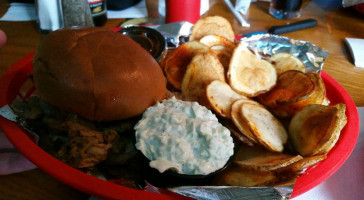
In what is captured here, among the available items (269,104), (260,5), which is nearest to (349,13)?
(260,5)

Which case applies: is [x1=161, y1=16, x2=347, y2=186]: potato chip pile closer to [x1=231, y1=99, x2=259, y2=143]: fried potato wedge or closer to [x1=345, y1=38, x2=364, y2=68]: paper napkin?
[x1=231, y1=99, x2=259, y2=143]: fried potato wedge

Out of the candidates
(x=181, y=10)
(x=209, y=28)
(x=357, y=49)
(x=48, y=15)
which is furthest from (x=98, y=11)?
(x=357, y=49)

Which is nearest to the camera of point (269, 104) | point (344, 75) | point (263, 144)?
point (263, 144)

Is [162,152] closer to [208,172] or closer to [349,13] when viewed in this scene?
[208,172]

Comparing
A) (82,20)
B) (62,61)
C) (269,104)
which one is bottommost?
(269,104)

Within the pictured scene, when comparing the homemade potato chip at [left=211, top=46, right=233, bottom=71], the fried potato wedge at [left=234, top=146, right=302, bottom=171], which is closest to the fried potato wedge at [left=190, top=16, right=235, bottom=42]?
the homemade potato chip at [left=211, top=46, right=233, bottom=71]

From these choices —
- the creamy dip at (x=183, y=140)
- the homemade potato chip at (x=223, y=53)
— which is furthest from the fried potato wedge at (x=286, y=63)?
the creamy dip at (x=183, y=140)

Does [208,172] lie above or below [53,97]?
below
